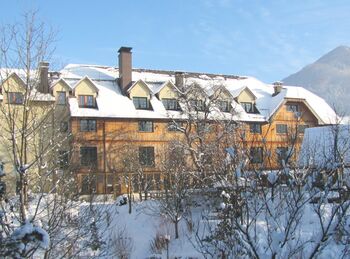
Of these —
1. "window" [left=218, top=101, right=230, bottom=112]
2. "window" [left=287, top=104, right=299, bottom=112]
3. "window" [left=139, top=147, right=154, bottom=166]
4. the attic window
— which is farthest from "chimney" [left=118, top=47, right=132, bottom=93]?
"window" [left=287, top=104, right=299, bottom=112]

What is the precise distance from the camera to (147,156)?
3959 centimetres

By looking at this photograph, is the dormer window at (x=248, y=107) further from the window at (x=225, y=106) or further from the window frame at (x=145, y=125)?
the window frame at (x=145, y=125)

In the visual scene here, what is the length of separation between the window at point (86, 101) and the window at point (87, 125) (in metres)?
1.39

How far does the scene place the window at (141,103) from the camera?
40.6 m

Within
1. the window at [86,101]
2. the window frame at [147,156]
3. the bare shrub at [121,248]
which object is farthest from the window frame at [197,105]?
the bare shrub at [121,248]

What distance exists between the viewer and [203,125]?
35188 millimetres

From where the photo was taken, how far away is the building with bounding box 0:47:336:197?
37.7m

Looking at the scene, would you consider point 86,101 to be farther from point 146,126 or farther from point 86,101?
point 146,126

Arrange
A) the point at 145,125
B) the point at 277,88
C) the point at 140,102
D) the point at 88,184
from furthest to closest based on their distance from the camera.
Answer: the point at 277,88
the point at 140,102
the point at 145,125
the point at 88,184

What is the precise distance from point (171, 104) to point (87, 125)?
25.9 ft

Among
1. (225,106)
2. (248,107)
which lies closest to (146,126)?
(225,106)

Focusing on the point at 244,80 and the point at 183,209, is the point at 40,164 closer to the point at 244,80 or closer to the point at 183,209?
the point at 183,209

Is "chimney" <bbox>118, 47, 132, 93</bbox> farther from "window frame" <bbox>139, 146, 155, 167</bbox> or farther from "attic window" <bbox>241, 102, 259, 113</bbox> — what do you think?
"attic window" <bbox>241, 102, 259, 113</bbox>

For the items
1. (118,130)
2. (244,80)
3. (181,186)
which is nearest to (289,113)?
(244,80)
